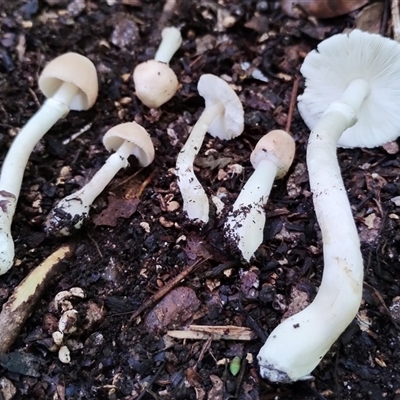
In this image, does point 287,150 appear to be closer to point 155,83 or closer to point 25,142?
point 155,83

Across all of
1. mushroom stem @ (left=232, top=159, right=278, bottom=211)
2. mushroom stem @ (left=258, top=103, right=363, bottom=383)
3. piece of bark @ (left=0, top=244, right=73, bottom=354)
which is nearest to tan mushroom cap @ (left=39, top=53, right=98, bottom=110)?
piece of bark @ (left=0, top=244, right=73, bottom=354)

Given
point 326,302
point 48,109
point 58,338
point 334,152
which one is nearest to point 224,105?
point 334,152

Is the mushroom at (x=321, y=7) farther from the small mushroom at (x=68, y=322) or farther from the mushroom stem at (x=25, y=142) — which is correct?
the small mushroom at (x=68, y=322)

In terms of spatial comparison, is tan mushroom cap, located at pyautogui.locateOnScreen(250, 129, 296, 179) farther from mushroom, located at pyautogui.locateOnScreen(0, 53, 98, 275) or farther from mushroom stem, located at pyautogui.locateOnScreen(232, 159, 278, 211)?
→ mushroom, located at pyautogui.locateOnScreen(0, 53, 98, 275)

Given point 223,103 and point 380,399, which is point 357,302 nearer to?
point 380,399

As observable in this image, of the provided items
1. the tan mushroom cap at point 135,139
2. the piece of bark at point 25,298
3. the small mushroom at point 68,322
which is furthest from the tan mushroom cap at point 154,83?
the small mushroom at point 68,322

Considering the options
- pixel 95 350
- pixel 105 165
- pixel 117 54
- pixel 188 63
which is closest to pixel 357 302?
pixel 95 350
